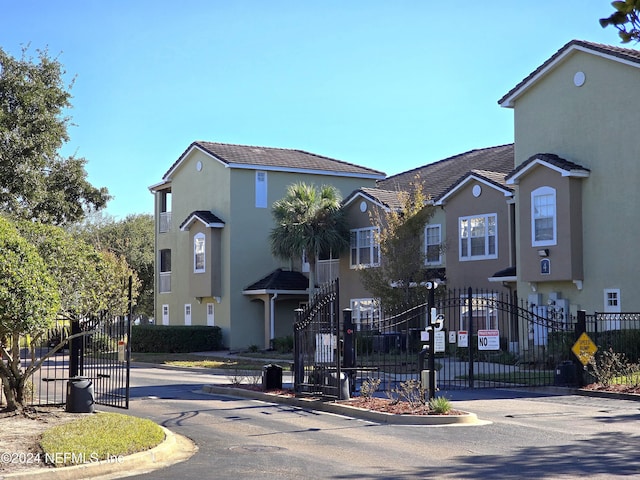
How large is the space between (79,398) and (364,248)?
934 inches

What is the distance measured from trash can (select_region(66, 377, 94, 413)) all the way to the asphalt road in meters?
1.16

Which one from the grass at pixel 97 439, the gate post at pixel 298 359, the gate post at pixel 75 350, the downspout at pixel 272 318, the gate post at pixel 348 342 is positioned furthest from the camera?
the downspout at pixel 272 318

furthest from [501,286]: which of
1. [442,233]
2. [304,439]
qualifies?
[304,439]

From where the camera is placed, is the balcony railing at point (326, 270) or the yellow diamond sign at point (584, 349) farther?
the balcony railing at point (326, 270)

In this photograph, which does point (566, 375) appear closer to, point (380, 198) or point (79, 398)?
point (79, 398)

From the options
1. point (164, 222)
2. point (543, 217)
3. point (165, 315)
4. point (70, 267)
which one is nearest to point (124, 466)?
point (70, 267)

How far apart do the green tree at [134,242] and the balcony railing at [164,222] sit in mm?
13988

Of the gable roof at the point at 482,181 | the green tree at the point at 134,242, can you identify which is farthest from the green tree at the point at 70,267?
the green tree at the point at 134,242

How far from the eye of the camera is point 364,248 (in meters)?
38.9

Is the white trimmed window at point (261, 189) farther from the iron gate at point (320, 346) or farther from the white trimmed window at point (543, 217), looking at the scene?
the iron gate at point (320, 346)

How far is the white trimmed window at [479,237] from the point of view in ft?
111

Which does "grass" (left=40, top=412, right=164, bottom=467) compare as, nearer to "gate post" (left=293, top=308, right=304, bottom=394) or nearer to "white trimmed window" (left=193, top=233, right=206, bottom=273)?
"gate post" (left=293, top=308, right=304, bottom=394)

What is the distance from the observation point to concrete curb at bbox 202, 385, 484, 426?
1537 cm

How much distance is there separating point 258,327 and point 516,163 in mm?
17422
